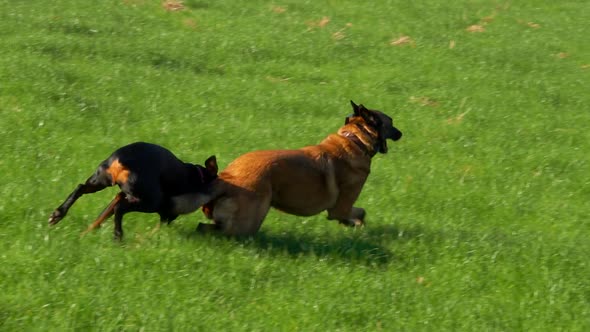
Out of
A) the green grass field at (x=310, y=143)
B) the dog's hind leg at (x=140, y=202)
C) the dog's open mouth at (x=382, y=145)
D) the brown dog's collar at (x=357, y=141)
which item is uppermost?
the dog's hind leg at (x=140, y=202)

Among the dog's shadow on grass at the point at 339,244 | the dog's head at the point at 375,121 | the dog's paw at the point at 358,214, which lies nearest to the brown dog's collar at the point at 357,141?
the dog's head at the point at 375,121

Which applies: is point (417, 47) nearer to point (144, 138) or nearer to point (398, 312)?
point (144, 138)

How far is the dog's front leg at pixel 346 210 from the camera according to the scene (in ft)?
36.9

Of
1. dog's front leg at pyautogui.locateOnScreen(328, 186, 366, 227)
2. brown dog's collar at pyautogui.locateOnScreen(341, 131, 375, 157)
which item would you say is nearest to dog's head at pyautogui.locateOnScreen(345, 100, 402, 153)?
brown dog's collar at pyautogui.locateOnScreen(341, 131, 375, 157)

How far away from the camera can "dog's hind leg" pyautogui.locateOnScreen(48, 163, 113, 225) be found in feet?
32.0

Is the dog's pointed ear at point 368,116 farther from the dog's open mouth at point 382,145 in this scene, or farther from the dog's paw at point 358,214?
the dog's paw at point 358,214

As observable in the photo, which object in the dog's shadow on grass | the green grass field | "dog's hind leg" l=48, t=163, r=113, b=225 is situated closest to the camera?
the green grass field

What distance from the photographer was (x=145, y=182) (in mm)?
9523

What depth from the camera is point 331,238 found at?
10719mm

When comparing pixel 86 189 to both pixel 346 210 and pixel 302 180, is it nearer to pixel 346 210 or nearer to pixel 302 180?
pixel 302 180

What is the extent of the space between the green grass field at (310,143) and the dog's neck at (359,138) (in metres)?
0.89

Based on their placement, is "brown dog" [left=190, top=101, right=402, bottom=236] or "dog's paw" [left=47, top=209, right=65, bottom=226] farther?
"dog's paw" [left=47, top=209, right=65, bottom=226]

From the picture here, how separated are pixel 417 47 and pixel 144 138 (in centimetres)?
939

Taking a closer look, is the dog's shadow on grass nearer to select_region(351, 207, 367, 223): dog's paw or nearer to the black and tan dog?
select_region(351, 207, 367, 223): dog's paw
